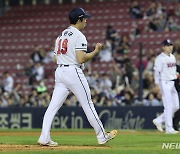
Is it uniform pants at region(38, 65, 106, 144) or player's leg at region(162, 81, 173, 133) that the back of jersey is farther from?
player's leg at region(162, 81, 173, 133)

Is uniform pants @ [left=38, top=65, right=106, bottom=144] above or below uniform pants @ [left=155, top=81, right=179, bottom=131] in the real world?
above

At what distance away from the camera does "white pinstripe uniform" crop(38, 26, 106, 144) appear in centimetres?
1065

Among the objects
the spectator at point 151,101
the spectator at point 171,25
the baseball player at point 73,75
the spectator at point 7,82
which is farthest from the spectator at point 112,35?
the baseball player at point 73,75

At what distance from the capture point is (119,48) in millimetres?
24141

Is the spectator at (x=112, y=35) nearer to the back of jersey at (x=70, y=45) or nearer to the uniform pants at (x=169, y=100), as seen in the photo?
the uniform pants at (x=169, y=100)

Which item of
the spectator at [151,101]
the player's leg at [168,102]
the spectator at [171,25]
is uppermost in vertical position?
the spectator at [171,25]

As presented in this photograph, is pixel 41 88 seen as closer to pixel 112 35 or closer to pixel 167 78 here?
pixel 112 35

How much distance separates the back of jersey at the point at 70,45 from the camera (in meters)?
10.6

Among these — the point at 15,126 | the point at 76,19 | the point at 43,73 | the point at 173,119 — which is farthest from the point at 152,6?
the point at 76,19

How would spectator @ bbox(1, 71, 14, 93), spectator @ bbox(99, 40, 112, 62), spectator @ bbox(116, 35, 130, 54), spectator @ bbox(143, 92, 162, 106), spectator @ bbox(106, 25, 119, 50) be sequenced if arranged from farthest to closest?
spectator @ bbox(106, 25, 119, 50) < spectator @ bbox(99, 40, 112, 62) < spectator @ bbox(116, 35, 130, 54) < spectator @ bbox(1, 71, 14, 93) < spectator @ bbox(143, 92, 162, 106)

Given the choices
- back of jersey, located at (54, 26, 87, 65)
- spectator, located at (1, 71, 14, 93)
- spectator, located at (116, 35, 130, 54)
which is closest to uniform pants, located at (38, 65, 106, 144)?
back of jersey, located at (54, 26, 87, 65)

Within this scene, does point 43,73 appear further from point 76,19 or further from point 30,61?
point 76,19

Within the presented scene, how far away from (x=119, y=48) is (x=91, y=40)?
262 centimetres

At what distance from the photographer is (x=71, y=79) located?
10648 mm
